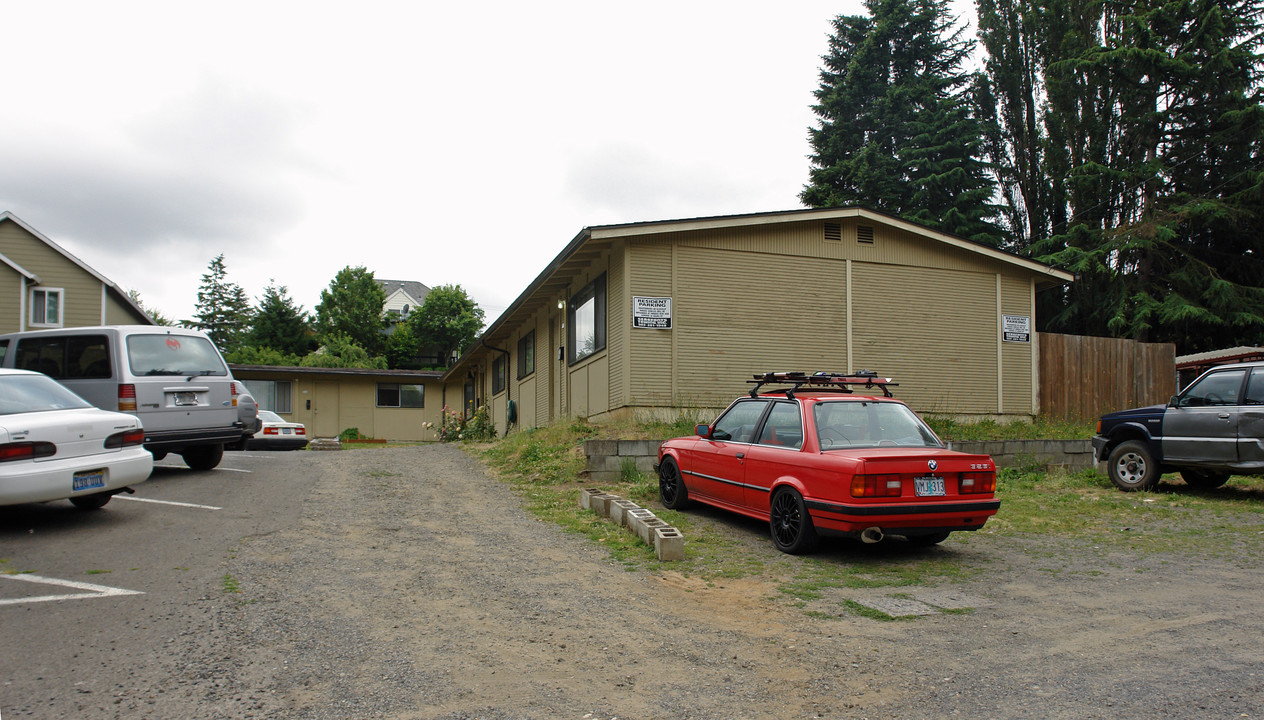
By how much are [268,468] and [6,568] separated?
258 inches

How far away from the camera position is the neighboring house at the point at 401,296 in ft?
229

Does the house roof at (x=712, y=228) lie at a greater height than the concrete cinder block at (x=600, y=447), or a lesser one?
greater

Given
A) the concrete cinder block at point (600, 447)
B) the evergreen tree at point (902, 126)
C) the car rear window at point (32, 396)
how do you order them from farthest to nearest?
the evergreen tree at point (902, 126)
the concrete cinder block at point (600, 447)
the car rear window at point (32, 396)

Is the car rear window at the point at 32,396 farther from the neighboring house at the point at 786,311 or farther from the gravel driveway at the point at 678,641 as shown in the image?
the neighboring house at the point at 786,311

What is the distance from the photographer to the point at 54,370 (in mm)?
10617

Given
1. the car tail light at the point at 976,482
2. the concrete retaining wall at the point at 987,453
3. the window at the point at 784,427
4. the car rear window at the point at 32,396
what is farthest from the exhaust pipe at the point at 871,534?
the car rear window at the point at 32,396

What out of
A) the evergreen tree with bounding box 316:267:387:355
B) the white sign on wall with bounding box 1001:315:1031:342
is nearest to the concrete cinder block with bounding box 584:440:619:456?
the white sign on wall with bounding box 1001:315:1031:342

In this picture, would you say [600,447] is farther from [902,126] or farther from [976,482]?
[902,126]

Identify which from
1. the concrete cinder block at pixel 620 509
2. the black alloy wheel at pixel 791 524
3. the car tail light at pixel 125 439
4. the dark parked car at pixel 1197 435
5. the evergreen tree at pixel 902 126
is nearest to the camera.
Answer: the black alloy wheel at pixel 791 524

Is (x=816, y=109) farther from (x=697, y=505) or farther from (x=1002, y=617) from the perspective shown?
(x=1002, y=617)

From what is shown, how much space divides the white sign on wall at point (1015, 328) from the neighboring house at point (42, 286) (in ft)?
84.4

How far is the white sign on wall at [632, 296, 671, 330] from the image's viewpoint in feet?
45.3

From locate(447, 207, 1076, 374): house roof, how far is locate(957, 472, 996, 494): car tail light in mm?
7691

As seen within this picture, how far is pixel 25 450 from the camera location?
6.98m
